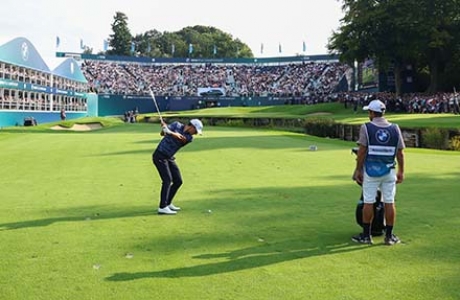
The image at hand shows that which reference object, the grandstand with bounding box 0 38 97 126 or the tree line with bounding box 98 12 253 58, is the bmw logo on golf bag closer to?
the grandstand with bounding box 0 38 97 126

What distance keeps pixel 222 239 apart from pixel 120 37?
133948 mm

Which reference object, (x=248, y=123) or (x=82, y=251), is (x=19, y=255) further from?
(x=248, y=123)

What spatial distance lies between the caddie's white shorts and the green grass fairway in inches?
24.5

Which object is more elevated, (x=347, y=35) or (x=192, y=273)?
(x=347, y=35)

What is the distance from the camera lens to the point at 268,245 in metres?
6.97

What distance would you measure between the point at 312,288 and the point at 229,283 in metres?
0.84

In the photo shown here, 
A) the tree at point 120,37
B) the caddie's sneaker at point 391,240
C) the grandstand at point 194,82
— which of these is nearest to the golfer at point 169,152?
the caddie's sneaker at point 391,240

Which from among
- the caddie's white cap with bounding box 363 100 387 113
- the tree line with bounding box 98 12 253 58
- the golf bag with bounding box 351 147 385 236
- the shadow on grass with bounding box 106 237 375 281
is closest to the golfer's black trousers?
the shadow on grass with bounding box 106 237 375 281

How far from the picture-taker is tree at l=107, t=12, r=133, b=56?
443 ft

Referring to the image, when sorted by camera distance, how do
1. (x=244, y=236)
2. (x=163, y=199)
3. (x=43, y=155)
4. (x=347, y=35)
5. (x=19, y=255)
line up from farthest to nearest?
(x=347, y=35)
(x=43, y=155)
(x=163, y=199)
(x=244, y=236)
(x=19, y=255)

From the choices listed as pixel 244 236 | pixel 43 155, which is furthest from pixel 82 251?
pixel 43 155

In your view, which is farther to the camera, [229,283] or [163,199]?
[163,199]

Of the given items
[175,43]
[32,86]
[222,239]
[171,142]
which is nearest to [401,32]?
[32,86]

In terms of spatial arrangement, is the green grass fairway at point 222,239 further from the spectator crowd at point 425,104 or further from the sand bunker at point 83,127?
the sand bunker at point 83,127
